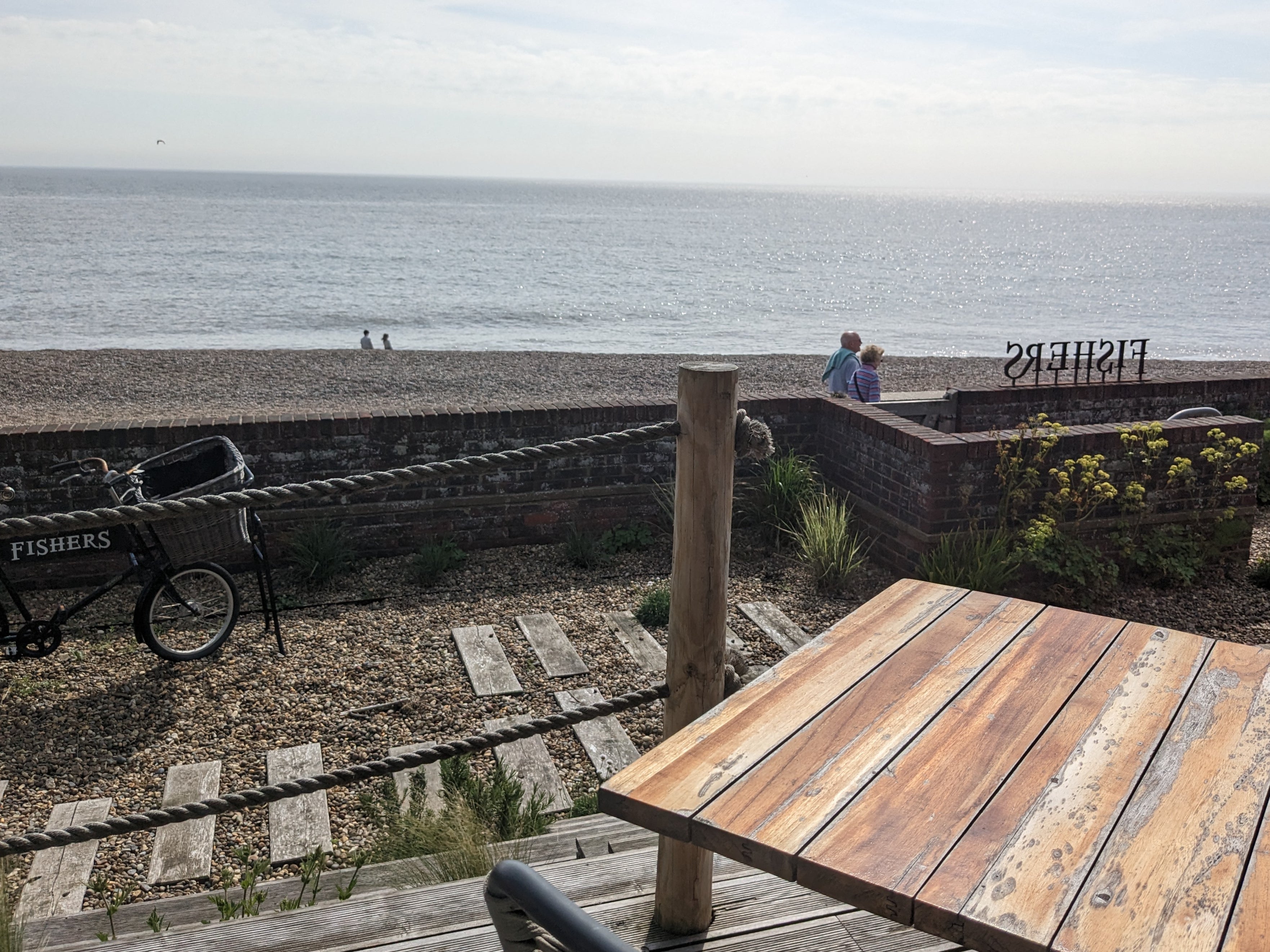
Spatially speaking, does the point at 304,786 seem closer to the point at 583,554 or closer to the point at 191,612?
the point at 191,612

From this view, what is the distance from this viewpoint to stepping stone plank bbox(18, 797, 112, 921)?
3160 millimetres

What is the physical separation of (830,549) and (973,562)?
81cm

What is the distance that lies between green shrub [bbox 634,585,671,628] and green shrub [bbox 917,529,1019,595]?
1.51 m

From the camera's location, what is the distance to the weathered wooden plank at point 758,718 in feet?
5.02

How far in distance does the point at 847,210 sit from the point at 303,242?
129 metres

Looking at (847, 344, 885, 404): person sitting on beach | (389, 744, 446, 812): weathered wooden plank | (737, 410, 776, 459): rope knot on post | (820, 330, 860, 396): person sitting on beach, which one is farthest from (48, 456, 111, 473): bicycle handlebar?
(820, 330, 860, 396): person sitting on beach

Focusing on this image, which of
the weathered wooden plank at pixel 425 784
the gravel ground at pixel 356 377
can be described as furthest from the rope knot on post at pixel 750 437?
the gravel ground at pixel 356 377

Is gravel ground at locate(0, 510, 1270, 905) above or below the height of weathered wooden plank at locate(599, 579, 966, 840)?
below

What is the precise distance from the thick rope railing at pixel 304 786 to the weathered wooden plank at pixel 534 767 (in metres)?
1.53

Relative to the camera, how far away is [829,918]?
2.31 m

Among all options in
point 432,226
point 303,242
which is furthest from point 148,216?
point 303,242

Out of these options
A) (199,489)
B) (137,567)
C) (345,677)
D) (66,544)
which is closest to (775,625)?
(345,677)

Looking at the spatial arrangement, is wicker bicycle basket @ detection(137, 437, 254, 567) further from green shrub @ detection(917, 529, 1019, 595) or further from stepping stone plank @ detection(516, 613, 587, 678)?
green shrub @ detection(917, 529, 1019, 595)

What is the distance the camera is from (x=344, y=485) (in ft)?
6.49
